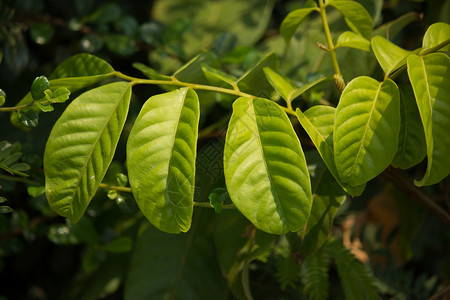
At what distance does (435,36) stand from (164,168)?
0.51 metres

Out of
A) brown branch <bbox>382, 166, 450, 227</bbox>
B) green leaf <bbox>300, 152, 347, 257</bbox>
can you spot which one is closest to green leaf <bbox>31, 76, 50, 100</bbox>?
green leaf <bbox>300, 152, 347, 257</bbox>

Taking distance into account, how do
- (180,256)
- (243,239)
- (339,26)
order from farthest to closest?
(339,26), (180,256), (243,239)

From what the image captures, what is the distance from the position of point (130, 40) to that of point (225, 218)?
643 millimetres

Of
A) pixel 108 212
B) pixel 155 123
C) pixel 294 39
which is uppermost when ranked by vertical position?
pixel 155 123

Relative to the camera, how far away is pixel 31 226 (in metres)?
1.10

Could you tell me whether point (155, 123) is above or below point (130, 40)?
above

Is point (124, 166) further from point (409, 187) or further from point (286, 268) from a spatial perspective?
point (409, 187)

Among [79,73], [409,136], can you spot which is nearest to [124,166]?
[79,73]

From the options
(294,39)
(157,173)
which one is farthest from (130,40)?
(157,173)

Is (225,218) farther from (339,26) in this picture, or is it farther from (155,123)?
(339,26)

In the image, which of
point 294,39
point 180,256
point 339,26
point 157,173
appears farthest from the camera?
point 294,39

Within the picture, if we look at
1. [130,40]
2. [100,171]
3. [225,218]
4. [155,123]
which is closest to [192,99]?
[155,123]

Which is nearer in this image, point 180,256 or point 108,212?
point 180,256

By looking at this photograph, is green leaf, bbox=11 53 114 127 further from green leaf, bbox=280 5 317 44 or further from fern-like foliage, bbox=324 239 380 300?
fern-like foliage, bbox=324 239 380 300
